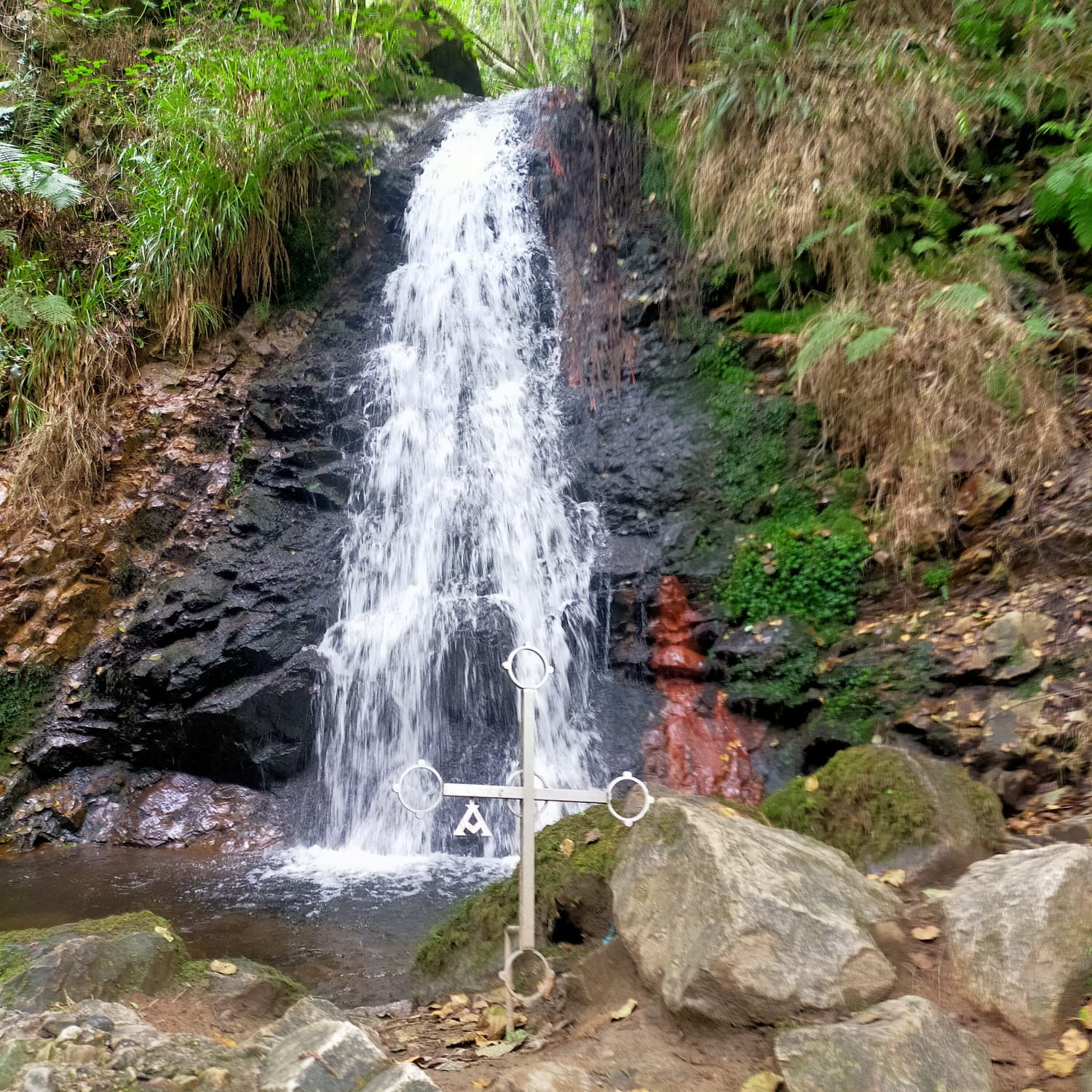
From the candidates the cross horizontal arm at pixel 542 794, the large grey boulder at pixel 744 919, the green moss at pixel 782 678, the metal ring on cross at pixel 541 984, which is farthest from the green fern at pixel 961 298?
the metal ring on cross at pixel 541 984

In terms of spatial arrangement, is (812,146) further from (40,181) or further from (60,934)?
(40,181)

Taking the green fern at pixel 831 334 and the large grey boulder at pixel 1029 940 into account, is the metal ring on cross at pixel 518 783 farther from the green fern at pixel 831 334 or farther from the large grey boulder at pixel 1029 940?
Result: the green fern at pixel 831 334

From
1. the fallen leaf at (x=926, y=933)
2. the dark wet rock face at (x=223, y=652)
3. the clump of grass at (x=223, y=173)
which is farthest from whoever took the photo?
the clump of grass at (x=223, y=173)

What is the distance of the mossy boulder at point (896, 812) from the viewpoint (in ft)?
8.55

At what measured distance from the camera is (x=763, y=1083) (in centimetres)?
165

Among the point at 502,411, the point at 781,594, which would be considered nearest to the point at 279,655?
the point at 502,411

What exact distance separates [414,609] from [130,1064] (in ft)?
16.0

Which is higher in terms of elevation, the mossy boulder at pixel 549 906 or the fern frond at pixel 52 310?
the fern frond at pixel 52 310

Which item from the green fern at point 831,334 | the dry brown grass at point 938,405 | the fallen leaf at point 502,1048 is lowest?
the fallen leaf at point 502,1048

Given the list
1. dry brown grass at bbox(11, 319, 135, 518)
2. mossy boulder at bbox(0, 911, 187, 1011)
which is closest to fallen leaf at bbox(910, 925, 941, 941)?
mossy boulder at bbox(0, 911, 187, 1011)

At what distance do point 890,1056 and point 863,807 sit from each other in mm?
1400

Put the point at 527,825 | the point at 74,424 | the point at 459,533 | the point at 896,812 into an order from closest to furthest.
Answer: the point at 527,825 < the point at 896,812 < the point at 459,533 < the point at 74,424

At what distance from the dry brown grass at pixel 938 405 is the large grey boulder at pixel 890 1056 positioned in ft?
12.7

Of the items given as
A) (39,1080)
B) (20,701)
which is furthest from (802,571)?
(20,701)
